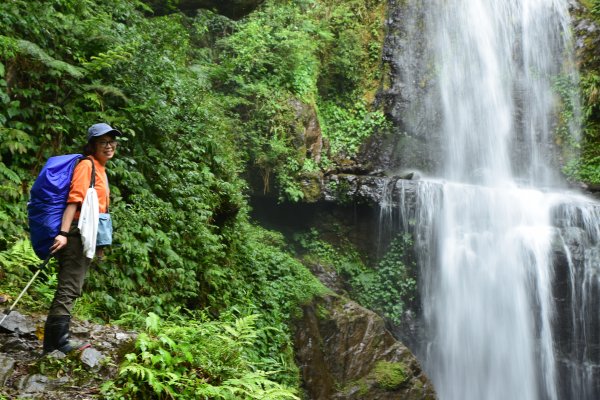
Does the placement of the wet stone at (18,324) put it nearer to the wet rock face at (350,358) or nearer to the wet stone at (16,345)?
the wet stone at (16,345)

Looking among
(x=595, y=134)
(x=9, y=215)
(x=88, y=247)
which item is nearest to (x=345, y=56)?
(x=595, y=134)

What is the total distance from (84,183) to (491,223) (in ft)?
42.0

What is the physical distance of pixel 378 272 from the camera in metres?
A: 14.9

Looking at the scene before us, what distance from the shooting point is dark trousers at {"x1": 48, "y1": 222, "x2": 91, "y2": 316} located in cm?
361

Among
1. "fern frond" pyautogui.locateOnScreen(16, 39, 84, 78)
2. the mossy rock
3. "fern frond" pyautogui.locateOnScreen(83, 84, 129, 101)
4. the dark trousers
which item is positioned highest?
"fern frond" pyautogui.locateOnScreen(16, 39, 84, 78)

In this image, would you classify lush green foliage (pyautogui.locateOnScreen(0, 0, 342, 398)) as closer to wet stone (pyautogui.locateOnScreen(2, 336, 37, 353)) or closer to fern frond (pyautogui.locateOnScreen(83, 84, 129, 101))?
fern frond (pyautogui.locateOnScreen(83, 84, 129, 101))

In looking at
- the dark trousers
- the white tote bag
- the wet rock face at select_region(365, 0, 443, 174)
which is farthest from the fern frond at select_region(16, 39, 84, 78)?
the wet rock face at select_region(365, 0, 443, 174)

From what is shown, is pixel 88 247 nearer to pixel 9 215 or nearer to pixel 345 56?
pixel 9 215

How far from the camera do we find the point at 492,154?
17.0 metres

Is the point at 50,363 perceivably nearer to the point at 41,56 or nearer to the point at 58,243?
the point at 58,243

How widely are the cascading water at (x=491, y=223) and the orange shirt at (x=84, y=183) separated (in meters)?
11.5

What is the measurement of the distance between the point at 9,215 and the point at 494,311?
39.3 ft

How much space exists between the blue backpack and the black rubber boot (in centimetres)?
44

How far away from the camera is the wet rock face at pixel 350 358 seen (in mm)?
9578
